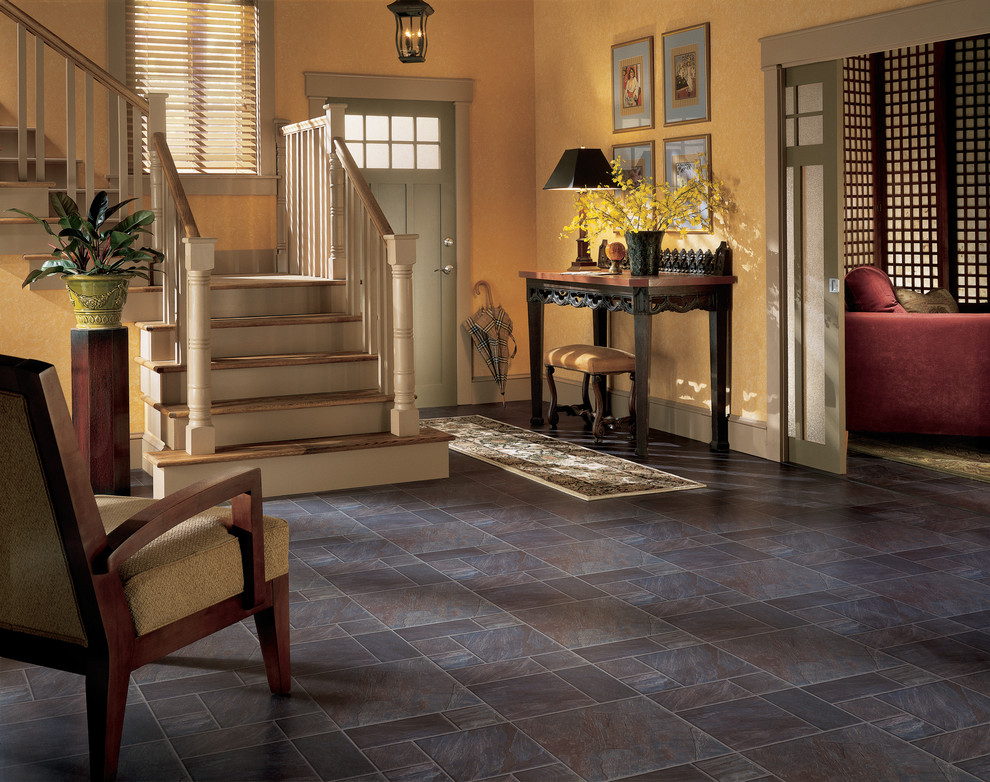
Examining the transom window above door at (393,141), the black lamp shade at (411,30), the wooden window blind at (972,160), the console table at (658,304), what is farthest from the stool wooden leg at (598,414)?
the wooden window blind at (972,160)

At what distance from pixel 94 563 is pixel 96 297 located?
2.58 meters

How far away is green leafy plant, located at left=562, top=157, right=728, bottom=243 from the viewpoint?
6617 mm

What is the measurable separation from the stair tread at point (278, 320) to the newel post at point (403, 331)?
536 millimetres

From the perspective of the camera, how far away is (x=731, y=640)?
342 cm

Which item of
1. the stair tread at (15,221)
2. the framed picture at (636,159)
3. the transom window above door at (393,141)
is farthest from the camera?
the transom window above door at (393,141)

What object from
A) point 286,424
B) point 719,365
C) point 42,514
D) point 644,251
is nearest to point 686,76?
point 644,251

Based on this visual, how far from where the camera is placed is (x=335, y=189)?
21.1 feet

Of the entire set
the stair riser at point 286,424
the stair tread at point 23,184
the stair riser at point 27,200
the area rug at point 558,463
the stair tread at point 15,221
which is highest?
the stair tread at point 23,184

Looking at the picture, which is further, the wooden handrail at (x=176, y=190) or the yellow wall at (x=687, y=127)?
the yellow wall at (x=687, y=127)

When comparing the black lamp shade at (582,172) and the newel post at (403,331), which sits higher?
the black lamp shade at (582,172)

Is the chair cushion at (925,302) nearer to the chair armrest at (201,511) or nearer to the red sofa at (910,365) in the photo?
the red sofa at (910,365)

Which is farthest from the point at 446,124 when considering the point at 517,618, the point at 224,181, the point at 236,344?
the point at 517,618

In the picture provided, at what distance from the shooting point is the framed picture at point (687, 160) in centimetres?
664

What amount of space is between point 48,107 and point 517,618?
15.6ft
